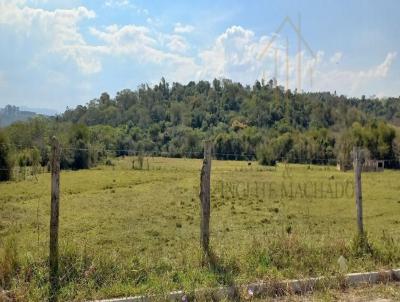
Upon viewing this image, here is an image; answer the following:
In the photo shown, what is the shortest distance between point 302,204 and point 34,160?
26076 mm

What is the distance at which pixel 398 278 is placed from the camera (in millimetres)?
6840

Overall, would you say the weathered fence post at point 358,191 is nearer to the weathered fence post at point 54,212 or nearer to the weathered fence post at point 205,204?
the weathered fence post at point 205,204

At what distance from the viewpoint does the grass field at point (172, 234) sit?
19.3ft

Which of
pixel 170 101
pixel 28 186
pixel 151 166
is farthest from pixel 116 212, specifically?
pixel 170 101

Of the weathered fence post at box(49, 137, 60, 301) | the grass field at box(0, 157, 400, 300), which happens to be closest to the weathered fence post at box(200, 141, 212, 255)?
the grass field at box(0, 157, 400, 300)

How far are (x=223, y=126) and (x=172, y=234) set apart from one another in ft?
364

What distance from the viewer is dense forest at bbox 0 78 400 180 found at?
7381 centimetres

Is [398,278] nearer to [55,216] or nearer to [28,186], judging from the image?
[55,216]

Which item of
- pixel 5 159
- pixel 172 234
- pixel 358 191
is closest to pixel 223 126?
pixel 5 159

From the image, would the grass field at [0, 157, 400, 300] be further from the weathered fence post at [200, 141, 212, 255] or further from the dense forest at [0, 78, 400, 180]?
the dense forest at [0, 78, 400, 180]

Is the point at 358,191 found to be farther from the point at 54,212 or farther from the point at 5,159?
the point at 5,159

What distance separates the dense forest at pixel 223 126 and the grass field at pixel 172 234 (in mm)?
17620

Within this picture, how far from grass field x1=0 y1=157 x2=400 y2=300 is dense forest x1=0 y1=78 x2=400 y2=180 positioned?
17.6 m
